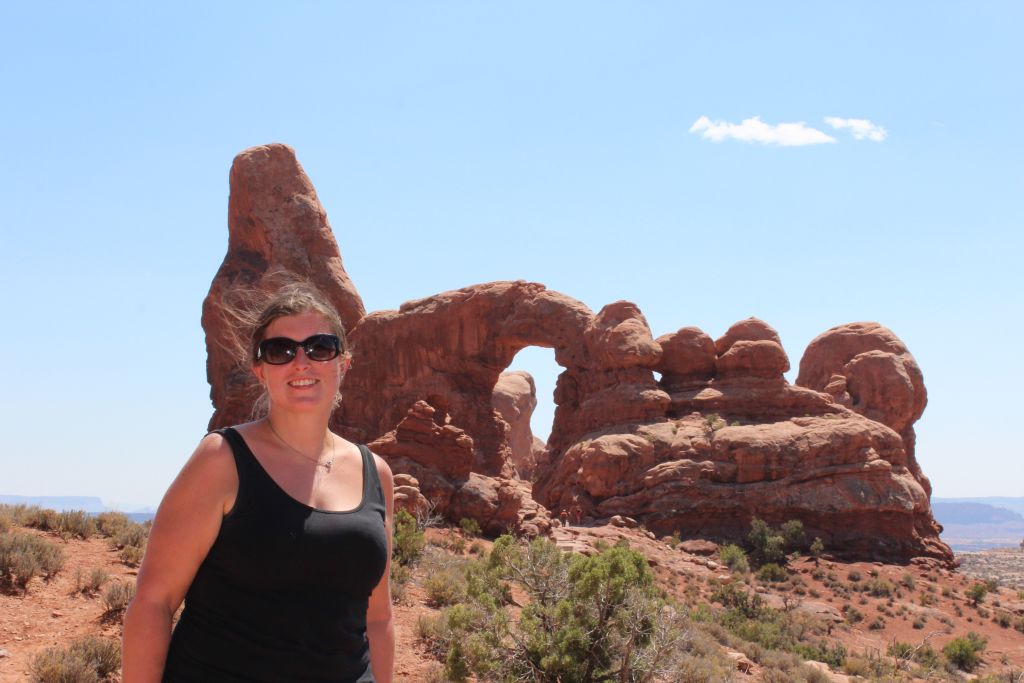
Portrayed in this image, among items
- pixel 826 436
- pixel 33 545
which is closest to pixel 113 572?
pixel 33 545

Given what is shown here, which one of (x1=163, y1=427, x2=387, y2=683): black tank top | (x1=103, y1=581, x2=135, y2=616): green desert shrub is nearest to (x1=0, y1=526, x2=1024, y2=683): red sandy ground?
(x1=103, y1=581, x2=135, y2=616): green desert shrub

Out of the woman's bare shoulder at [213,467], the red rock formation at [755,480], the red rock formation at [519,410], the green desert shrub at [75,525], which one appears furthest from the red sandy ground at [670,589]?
the red rock formation at [519,410]

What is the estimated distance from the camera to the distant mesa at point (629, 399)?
28.8 m

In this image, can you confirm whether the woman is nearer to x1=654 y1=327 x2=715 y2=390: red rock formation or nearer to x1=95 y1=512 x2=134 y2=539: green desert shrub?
x1=95 y1=512 x2=134 y2=539: green desert shrub

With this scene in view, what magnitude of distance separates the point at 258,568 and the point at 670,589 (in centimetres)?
2002

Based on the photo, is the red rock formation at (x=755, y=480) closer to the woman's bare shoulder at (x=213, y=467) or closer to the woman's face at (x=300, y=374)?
the woman's face at (x=300, y=374)

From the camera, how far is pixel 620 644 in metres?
8.92

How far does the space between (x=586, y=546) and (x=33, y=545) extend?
1335 centimetres

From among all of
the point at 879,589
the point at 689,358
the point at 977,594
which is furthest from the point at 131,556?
the point at 689,358

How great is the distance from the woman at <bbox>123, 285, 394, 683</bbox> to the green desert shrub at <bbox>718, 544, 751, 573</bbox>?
24576 millimetres

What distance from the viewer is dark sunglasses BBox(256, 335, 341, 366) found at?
2.82 meters

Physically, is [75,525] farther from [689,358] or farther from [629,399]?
[689,358]

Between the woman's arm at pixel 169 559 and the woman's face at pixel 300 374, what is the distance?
42 cm

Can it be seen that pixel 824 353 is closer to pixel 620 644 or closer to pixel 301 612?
pixel 620 644
